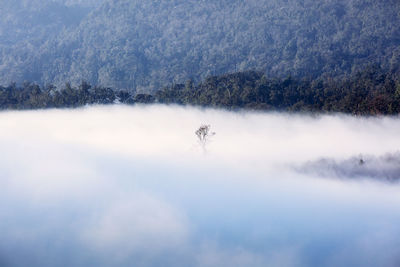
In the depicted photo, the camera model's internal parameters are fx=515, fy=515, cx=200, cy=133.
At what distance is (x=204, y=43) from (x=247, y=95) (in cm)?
Answer: 5434

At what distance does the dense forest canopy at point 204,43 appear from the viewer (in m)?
86.7

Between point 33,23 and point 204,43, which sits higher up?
point 33,23

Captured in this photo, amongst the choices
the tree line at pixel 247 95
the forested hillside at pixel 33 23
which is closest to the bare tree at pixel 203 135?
the tree line at pixel 247 95

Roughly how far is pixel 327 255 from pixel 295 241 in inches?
87.5

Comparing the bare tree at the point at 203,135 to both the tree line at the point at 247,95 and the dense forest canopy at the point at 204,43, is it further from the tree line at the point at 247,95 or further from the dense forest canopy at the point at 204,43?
the dense forest canopy at the point at 204,43

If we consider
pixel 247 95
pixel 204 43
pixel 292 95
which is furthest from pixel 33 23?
pixel 292 95

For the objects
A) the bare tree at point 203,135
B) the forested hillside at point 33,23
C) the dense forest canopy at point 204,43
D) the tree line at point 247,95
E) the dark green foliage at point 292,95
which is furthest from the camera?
the forested hillside at point 33,23

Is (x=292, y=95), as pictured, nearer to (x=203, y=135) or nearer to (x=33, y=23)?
(x=203, y=135)

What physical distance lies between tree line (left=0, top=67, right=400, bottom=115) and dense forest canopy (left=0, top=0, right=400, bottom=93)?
23059mm

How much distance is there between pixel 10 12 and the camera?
124375 millimetres

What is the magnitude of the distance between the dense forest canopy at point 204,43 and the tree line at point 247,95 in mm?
23059

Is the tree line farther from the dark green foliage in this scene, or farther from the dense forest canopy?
the dense forest canopy

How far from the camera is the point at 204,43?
102688 millimetres

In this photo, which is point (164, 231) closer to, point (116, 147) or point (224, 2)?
point (116, 147)
